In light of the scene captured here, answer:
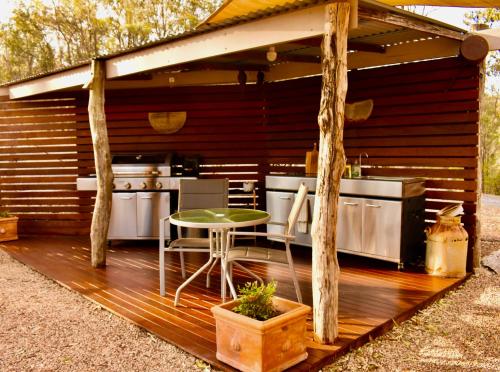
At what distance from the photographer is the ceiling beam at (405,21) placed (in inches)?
148

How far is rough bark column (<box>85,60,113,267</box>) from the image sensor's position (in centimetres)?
573

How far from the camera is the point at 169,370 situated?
10.2 feet

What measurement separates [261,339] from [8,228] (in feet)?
20.4

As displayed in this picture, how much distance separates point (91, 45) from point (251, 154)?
13.2 meters

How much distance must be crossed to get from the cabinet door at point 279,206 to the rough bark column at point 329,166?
303 cm

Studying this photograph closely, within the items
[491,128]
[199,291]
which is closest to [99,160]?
[199,291]

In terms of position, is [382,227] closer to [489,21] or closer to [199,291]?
[199,291]

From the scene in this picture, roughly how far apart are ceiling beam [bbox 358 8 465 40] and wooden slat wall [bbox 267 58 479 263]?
621 millimetres

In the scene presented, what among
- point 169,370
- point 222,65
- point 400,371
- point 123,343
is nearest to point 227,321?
point 169,370

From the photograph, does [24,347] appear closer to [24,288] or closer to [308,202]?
[24,288]

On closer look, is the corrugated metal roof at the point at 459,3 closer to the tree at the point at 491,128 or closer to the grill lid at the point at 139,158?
the grill lid at the point at 139,158

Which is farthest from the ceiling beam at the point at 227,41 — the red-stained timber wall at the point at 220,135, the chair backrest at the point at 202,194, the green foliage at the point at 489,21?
the green foliage at the point at 489,21

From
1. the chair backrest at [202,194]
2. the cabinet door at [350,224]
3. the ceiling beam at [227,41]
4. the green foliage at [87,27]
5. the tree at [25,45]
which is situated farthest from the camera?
the green foliage at [87,27]

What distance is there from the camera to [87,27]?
59.3 ft
